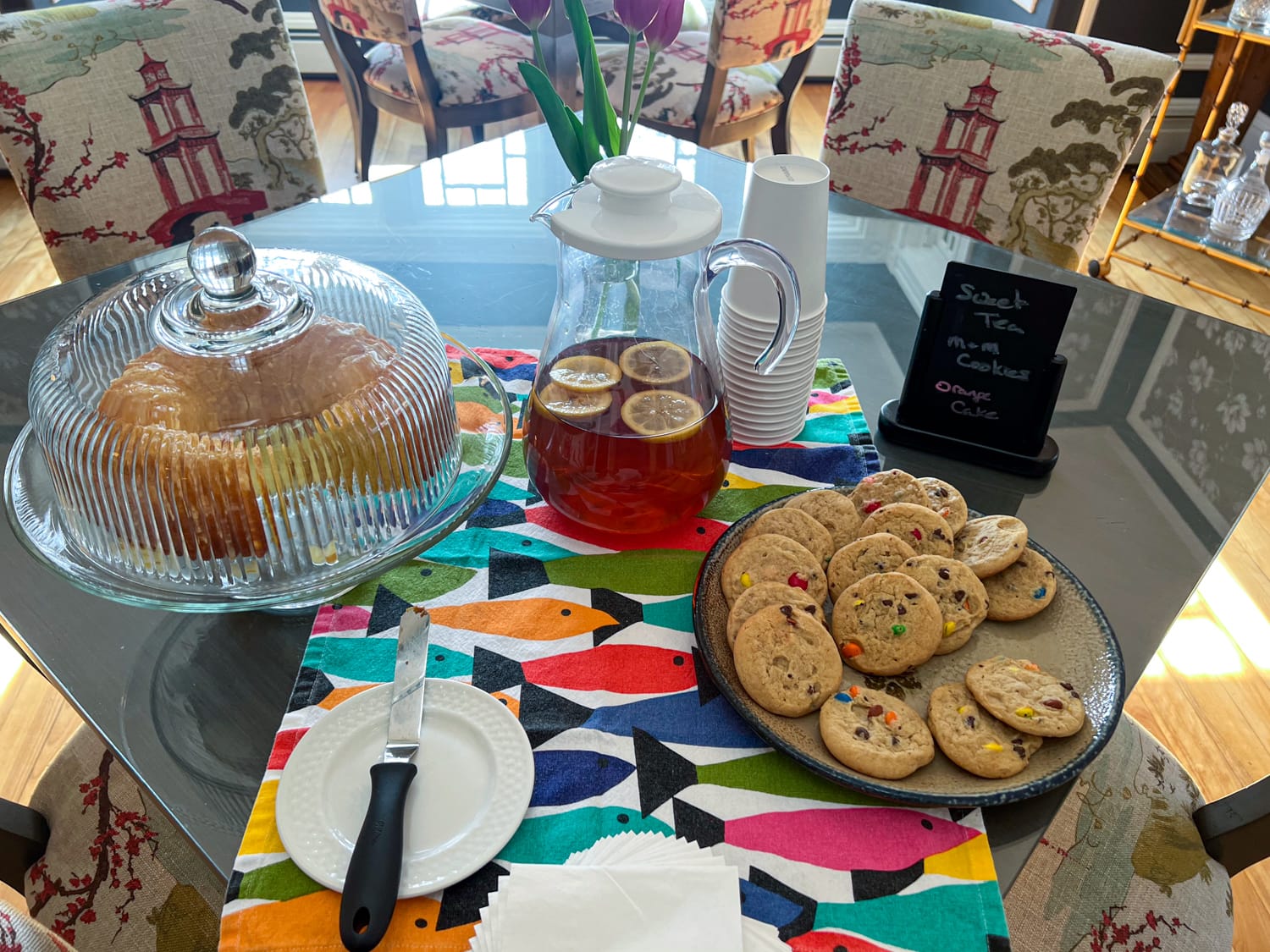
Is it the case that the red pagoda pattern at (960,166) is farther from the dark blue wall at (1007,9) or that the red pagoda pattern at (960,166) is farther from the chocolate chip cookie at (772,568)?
the dark blue wall at (1007,9)

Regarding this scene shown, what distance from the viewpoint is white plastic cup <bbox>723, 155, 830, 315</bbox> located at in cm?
73

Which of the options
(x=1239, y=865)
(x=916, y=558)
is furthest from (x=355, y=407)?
(x=1239, y=865)

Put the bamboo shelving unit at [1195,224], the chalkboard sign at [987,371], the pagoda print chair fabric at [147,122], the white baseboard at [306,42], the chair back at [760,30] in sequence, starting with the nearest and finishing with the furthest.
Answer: the chalkboard sign at [987,371] < the pagoda print chair fabric at [147,122] < the chair back at [760,30] < the bamboo shelving unit at [1195,224] < the white baseboard at [306,42]

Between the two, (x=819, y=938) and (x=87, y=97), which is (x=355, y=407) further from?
(x=87, y=97)

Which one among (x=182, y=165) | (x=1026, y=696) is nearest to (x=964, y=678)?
(x=1026, y=696)

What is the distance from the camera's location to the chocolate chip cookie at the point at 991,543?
2.13ft

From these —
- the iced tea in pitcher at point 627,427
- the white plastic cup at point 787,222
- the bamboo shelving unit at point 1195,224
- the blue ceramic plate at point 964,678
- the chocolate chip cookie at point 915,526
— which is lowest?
the bamboo shelving unit at point 1195,224

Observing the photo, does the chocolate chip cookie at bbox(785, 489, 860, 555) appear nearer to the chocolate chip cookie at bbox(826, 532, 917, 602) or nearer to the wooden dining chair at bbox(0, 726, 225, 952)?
the chocolate chip cookie at bbox(826, 532, 917, 602)

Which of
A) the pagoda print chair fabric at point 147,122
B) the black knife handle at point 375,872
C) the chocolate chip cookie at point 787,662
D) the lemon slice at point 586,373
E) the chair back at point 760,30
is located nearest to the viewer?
the black knife handle at point 375,872

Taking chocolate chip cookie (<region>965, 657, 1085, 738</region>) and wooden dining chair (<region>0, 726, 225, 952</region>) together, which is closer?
chocolate chip cookie (<region>965, 657, 1085, 738</region>)

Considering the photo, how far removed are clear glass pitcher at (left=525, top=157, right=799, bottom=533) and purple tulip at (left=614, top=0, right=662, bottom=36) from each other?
143 millimetres

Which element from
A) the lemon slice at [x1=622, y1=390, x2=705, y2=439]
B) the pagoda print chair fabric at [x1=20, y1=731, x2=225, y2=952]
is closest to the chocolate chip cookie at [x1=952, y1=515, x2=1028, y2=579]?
the lemon slice at [x1=622, y1=390, x2=705, y2=439]

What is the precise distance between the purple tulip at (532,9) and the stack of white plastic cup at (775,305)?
0.20 metres

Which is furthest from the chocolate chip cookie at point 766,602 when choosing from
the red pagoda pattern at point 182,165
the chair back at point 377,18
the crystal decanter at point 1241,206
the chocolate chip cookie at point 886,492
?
the crystal decanter at point 1241,206
